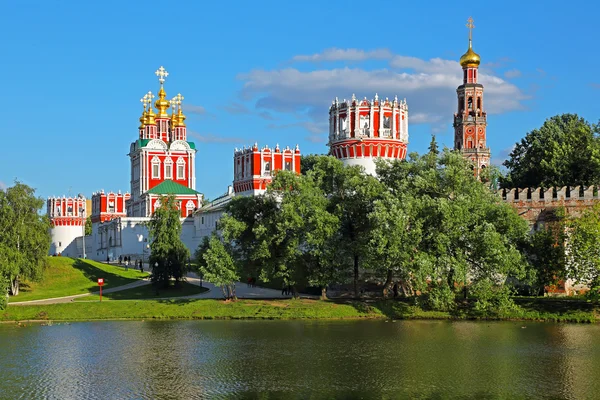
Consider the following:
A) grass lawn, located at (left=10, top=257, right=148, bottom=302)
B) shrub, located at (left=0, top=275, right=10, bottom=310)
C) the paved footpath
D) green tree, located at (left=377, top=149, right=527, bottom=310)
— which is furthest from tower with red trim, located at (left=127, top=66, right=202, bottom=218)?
green tree, located at (left=377, top=149, right=527, bottom=310)

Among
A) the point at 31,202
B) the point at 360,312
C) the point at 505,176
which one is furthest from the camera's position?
the point at 505,176

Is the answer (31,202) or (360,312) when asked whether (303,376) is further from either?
(31,202)

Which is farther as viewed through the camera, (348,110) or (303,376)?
(348,110)

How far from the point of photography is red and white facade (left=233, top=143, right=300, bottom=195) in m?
79.9

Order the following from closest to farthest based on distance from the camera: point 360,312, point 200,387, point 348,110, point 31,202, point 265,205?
1. point 200,387
2. point 360,312
3. point 265,205
4. point 31,202
5. point 348,110

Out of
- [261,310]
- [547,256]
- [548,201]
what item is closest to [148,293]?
[261,310]

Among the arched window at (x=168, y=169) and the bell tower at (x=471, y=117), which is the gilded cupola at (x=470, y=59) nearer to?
the bell tower at (x=471, y=117)

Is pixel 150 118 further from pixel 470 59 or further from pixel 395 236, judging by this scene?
pixel 395 236

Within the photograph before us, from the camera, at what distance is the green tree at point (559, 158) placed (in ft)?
202

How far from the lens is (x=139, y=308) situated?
46.6 meters

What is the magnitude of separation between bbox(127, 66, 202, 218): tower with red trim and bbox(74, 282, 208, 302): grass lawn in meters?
39.6

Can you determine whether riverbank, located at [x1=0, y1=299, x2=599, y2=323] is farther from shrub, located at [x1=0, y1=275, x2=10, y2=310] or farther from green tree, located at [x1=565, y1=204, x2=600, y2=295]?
green tree, located at [x1=565, y1=204, x2=600, y2=295]

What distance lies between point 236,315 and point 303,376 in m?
18.3

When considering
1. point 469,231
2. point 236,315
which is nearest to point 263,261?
point 236,315
